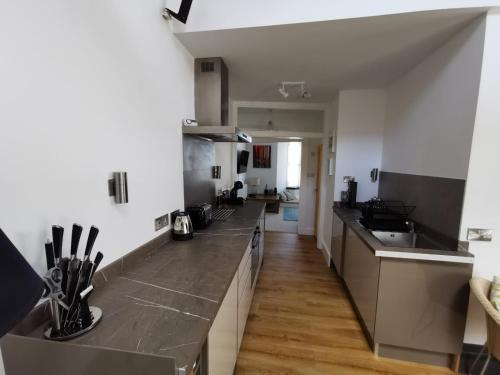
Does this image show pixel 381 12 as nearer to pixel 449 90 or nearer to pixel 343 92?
pixel 449 90

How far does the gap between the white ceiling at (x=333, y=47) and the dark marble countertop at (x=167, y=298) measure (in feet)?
5.48

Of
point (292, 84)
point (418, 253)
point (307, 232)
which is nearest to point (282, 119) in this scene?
point (292, 84)

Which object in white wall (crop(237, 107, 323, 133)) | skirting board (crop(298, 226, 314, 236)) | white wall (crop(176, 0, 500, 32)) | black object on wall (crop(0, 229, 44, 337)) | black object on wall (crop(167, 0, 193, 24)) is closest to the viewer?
black object on wall (crop(0, 229, 44, 337))

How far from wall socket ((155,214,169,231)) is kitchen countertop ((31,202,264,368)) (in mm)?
147

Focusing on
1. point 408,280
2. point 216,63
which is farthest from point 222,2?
point 408,280

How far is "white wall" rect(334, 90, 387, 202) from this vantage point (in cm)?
311

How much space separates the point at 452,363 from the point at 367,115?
8.87 ft

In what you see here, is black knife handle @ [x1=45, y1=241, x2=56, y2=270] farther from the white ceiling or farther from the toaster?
the white ceiling

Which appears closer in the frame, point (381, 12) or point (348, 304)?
point (381, 12)

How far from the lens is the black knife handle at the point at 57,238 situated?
814 millimetres

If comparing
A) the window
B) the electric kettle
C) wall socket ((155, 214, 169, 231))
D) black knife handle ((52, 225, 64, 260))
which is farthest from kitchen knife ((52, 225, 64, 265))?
the window

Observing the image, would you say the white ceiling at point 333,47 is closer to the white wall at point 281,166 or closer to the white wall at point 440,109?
the white wall at point 440,109

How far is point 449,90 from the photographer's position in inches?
72.5

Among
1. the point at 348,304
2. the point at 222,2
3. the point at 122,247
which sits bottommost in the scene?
the point at 348,304
